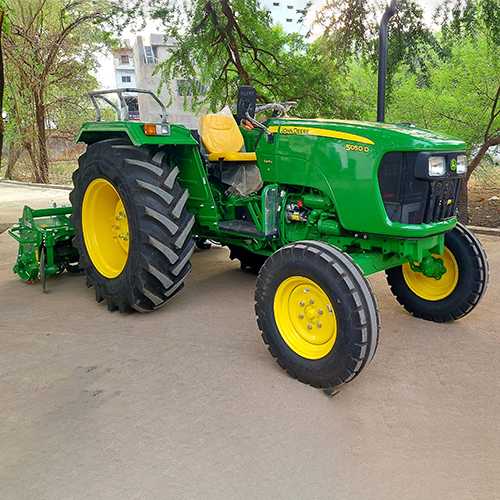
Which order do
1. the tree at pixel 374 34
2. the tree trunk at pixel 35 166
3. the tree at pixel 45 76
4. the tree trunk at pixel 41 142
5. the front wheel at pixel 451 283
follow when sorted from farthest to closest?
the tree trunk at pixel 35 166 → the tree trunk at pixel 41 142 → the tree at pixel 45 76 → the tree at pixel 374 34 → the front wheel at pixel 451 283

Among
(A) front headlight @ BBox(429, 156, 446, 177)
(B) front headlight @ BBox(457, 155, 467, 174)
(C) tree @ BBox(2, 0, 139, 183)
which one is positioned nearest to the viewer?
(A) front headlight @ BBox(429, 156, 446, 177)

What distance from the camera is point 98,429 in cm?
242

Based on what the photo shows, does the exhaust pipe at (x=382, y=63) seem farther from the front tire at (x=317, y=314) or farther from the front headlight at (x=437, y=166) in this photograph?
the front tire at (x=317, y=314)

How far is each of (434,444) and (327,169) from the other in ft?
5.70

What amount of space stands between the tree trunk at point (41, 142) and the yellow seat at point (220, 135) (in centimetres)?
1281

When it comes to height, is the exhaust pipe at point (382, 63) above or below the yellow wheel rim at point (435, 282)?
above

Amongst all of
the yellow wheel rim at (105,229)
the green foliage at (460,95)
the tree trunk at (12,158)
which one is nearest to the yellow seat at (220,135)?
the yellow wheel rim at (105,229)

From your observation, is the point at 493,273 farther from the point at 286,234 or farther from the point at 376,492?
the point at 376,492

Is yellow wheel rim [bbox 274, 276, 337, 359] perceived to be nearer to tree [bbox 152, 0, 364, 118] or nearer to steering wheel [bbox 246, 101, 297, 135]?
steering wheel [bbox 246, 101, 297, 135]

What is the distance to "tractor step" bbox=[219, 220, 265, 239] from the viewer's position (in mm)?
3691

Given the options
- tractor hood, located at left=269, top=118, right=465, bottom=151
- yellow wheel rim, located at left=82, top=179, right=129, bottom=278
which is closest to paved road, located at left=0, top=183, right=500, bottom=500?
yellow wheel rim, located at left=82, top=179, right=129, bottom=278

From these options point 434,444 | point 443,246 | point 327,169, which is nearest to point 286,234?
point 327,169

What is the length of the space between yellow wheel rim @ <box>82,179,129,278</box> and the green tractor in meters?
0.01

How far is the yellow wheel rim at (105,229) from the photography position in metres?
4.20
